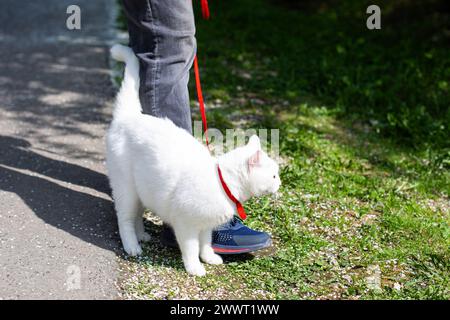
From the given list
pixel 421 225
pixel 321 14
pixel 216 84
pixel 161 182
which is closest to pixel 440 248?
pixel 421 225

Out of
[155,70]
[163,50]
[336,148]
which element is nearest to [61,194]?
[155,70]

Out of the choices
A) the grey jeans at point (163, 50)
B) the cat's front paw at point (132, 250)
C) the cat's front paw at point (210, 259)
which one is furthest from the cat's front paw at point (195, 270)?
the grey jeans at point (163, 50)

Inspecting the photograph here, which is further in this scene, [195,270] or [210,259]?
[210,259]

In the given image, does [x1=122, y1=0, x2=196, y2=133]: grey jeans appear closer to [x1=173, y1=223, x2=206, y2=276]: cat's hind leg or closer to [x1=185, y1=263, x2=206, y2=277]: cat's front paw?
[x1=173, y1=223, x2=206, y2=276]: cat's hind leg

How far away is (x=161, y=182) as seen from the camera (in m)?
3.07

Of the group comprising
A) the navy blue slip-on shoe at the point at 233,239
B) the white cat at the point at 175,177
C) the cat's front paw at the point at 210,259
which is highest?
the white cat at the point at 175,177

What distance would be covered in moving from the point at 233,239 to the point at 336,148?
174cm

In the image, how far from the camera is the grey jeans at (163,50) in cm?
327

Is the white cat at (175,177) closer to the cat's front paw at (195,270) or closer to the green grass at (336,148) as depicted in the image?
the cat's front paw at (195,270)

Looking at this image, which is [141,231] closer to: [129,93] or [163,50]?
[129,93]

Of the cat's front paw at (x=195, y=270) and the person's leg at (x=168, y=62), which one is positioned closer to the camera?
the cat's front paw at (x=195, y=270)

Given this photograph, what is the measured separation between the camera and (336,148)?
15.8 feet

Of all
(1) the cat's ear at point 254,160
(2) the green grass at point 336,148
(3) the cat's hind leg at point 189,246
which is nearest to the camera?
(1) the cat's ear at point 254,160
